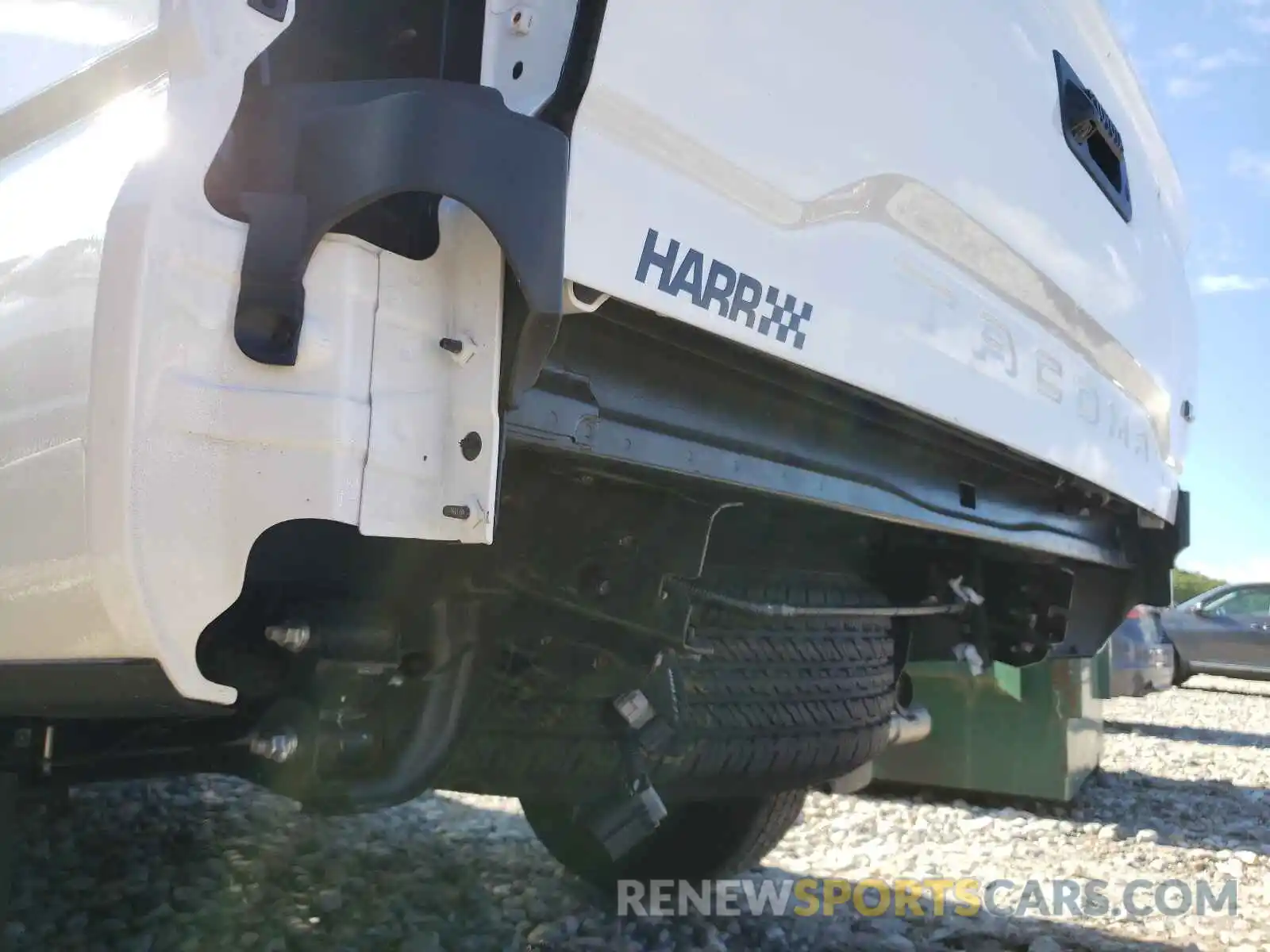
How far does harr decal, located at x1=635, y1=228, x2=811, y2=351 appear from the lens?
1.22 metres

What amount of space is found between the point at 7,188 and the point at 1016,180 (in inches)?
59.1

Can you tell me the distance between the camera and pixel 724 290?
51.2 inches

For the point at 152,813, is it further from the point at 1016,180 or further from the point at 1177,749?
the point at 1177,749

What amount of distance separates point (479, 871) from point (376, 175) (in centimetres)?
224

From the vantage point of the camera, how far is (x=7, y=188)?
49.5 inches

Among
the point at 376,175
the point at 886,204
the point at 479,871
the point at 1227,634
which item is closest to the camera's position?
the point at 376,175

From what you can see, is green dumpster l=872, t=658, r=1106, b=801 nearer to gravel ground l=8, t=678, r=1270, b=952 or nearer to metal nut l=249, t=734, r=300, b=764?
gravel ground l=8, t=678, r=1270, b=952

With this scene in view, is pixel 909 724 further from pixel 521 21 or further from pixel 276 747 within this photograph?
pixel 521 21

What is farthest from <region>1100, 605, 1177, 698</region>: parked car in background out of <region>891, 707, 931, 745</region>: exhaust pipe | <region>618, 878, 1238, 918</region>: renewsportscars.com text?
<region>891, 707, 931, 745</region>: exhaust pipe

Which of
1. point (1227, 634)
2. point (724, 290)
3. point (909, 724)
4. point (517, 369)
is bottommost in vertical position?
point (909, 724)

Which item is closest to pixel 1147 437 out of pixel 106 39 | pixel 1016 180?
pixel 1016 180

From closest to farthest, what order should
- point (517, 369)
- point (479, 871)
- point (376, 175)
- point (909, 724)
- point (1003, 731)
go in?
point (376, 175) < point (517, 369) < point (909, 724) < point (479, 871) < point (1003, 731)

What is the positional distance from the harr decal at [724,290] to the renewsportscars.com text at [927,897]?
165 cm

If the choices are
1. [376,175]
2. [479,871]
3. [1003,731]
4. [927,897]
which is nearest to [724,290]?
[376,175]
